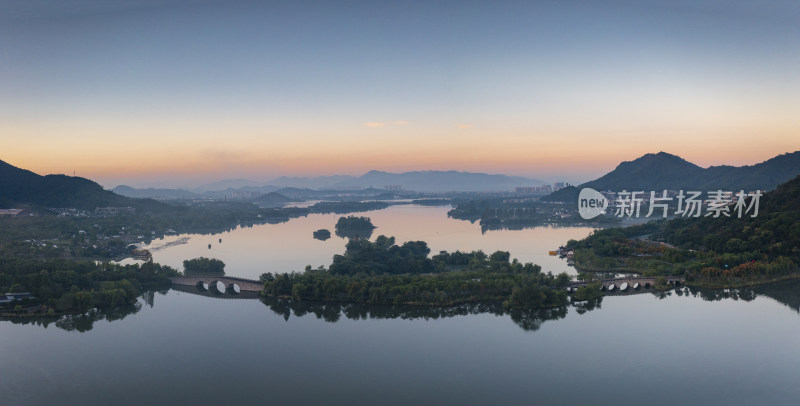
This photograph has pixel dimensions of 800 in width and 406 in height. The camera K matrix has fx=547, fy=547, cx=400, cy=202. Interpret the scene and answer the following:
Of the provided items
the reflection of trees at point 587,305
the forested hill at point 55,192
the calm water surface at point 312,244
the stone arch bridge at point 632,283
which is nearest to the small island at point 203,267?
the calm water surface at point 312,244

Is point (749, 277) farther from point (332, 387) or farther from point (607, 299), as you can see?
point (332, 387)

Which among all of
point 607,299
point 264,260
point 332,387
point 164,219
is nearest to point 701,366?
point 607,299

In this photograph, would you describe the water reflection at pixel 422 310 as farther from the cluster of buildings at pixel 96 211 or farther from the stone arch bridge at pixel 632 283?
the cluster of buildings at pixel 96 211

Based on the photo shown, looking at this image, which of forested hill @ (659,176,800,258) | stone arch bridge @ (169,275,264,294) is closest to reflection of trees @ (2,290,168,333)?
stone arch bridge @ (169,275,264,294)

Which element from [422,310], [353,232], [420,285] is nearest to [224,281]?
[420,285]

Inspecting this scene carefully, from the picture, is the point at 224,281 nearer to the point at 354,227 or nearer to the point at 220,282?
the point at 220,282

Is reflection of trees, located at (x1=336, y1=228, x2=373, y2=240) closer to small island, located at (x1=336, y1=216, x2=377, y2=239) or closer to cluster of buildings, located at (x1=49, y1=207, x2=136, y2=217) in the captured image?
small island, located at (x1=336, y1=216, x2=377, y2=239)
